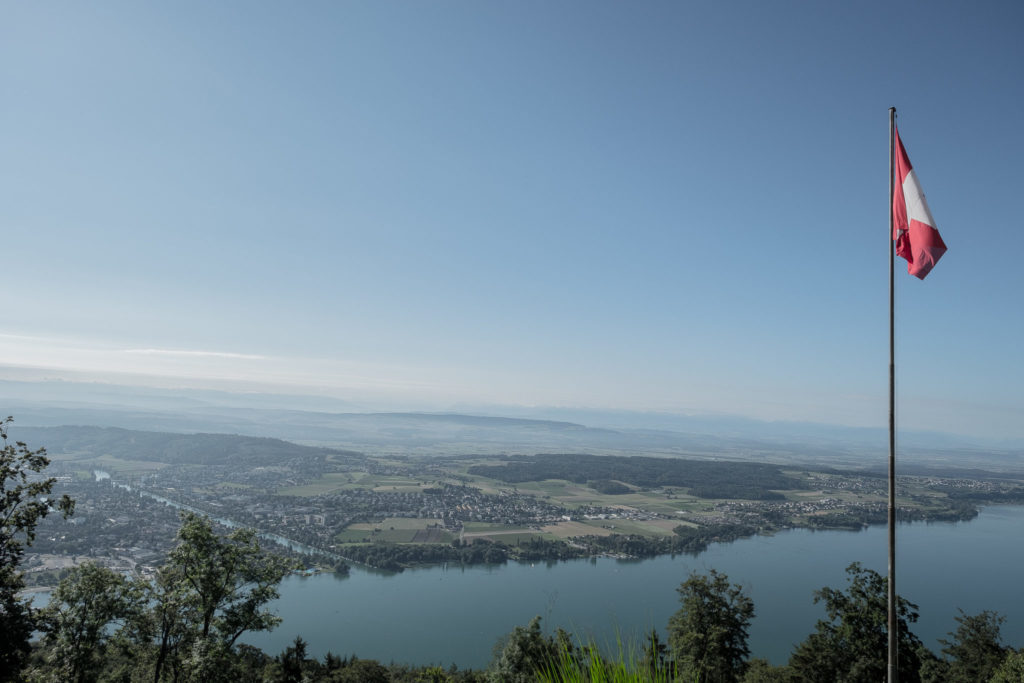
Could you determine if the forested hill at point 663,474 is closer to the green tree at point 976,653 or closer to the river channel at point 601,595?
the river channel at point 601,595

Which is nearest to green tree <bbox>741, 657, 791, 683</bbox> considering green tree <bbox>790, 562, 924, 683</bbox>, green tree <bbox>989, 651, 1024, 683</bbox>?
green tree <bbox>790, 562, 924, 683</bbox>

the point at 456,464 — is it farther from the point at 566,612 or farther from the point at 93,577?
the point at 93,577

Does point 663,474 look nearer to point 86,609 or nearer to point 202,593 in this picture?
point 202,593

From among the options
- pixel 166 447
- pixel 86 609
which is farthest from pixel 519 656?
pixel 166 447

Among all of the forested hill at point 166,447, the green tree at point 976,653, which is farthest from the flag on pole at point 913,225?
the forested hill at point 166,447

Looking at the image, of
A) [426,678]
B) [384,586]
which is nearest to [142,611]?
[426,678]

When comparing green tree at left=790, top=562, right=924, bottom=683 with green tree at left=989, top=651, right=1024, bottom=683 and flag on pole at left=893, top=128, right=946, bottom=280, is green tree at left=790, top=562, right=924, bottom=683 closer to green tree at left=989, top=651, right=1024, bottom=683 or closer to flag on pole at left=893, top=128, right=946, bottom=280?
green tree at left=989, top=651, right=1024, bottom=683

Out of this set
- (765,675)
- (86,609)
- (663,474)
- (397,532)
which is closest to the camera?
(86,609)
